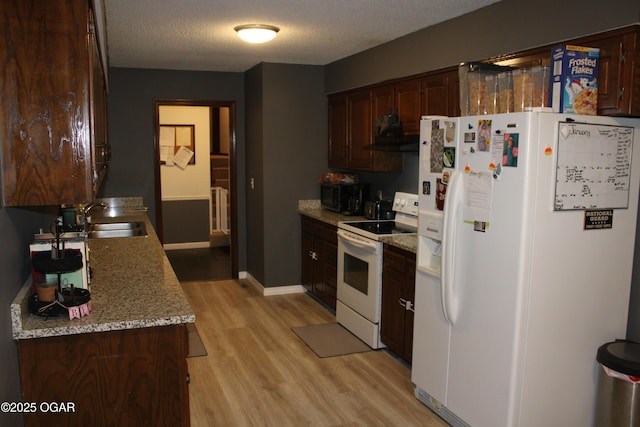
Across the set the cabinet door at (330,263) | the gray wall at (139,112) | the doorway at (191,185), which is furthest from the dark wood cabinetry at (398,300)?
the doorway at (191,185)

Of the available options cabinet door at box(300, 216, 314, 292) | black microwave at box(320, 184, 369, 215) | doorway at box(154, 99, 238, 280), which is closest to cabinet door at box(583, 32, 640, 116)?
black microwave at box(320, 184, 369, 215)

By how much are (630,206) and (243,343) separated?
2.90 metres

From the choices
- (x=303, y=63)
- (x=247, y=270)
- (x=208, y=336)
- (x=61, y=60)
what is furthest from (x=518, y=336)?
(x=247, y=270)

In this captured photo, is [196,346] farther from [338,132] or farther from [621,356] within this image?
[621,356]

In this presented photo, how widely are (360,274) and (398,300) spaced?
0.56 meters

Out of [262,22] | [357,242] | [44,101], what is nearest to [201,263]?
[357,242]

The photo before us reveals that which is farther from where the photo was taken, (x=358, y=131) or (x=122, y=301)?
(x=358, y=131)

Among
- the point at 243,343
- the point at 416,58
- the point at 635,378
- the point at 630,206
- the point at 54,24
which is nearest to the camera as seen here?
the point at 54,24

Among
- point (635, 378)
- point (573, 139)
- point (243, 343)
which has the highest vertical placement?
point (573, 139)

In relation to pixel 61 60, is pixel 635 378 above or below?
below

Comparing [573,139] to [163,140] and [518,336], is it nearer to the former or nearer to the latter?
[518,336]

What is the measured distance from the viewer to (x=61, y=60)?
1923 millimetres

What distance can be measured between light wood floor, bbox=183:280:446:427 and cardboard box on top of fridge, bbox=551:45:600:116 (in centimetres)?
185

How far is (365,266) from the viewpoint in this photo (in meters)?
4.13
